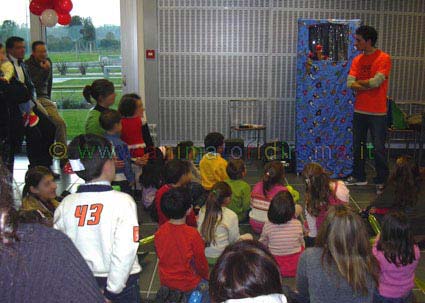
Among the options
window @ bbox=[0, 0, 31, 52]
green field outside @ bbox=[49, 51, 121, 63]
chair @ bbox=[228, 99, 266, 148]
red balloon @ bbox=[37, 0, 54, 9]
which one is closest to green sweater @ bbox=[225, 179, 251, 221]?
chair @ bbox=[228, 99, 266, 148]

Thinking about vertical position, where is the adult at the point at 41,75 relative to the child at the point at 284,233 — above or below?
above

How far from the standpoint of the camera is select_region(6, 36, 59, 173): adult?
5.66 meters

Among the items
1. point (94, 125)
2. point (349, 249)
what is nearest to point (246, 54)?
point (94, 125)

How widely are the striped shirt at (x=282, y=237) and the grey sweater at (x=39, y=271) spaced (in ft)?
8.97

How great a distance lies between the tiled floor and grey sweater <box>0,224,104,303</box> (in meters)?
0.12

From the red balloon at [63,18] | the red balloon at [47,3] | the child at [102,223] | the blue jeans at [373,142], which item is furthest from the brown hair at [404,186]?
the red balloon at [47,3]

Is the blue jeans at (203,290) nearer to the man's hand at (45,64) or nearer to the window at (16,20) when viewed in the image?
the man's hand at (45,64)

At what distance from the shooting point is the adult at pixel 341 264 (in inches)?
93.8

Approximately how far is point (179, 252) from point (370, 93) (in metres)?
3.64

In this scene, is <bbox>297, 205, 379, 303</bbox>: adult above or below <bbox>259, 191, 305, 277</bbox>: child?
above

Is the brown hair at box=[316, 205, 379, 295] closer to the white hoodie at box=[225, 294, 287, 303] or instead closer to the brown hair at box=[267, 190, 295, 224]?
the brown hair at box=[267, 190, 295, 224]

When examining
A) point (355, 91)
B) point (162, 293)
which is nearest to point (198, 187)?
point (162, 293)

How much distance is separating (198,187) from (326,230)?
7.50 feet

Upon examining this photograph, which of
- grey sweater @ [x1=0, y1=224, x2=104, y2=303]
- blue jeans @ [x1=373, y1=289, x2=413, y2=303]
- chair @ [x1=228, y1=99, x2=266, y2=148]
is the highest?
grey sweater @ [x1=0, y1=224, x2=104, y2=303]
